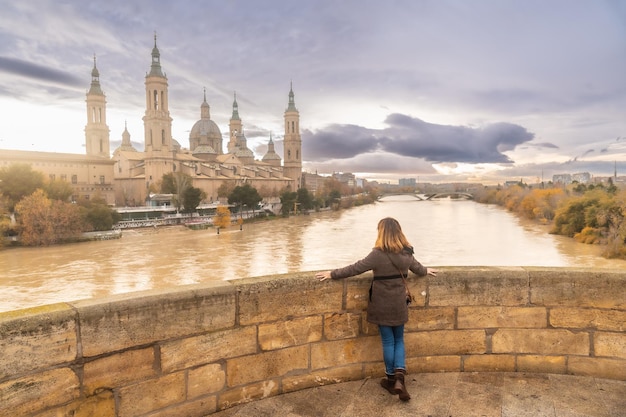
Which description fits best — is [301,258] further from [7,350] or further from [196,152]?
[196,152]

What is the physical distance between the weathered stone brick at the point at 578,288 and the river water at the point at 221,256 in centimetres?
1917

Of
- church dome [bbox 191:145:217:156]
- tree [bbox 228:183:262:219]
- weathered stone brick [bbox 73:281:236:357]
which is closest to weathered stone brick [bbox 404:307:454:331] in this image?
weathered stone brick [bbox 73:281:236:357]

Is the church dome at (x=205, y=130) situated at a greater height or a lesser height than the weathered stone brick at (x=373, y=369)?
greater

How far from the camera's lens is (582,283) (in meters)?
3.45

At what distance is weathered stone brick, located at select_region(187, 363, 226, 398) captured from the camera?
9.50 ft

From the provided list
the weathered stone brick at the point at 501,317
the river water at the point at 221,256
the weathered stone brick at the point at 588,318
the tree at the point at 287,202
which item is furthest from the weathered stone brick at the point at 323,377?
the tree at the point at 287,202

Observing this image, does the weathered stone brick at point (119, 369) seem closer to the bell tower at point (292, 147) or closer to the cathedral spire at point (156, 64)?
the cathedral spire at point (156, 64)

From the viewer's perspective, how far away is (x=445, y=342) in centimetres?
351

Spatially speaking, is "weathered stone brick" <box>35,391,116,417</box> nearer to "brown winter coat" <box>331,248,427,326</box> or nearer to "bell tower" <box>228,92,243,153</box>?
"brown winter coat" <box>331,248,427,326</box>

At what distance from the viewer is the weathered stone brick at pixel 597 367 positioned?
11.0ft

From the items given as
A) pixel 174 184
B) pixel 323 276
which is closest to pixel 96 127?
pixel 174 184

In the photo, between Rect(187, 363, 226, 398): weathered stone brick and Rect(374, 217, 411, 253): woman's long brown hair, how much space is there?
4.20 feet

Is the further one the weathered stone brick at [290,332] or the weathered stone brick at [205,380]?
the weathered stone brick at [290,332]

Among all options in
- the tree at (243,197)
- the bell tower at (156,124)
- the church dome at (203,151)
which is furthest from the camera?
the church dome at (203,151)
